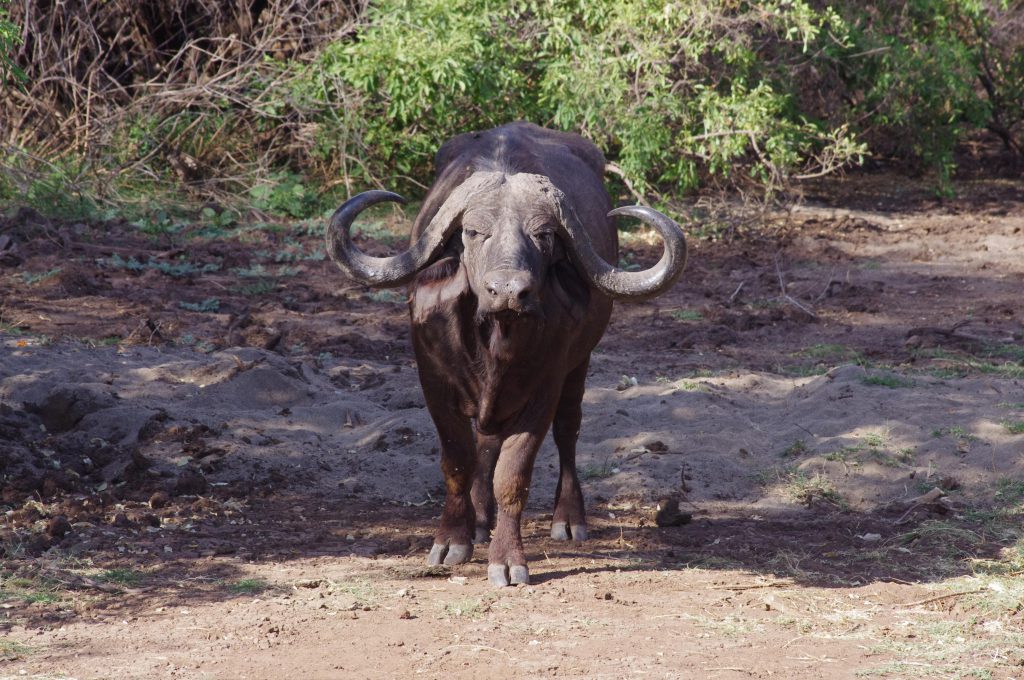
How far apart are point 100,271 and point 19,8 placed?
4.29 m

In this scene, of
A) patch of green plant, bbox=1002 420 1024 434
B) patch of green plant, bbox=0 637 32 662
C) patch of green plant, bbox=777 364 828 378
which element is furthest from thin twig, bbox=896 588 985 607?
patch of green plant, bbox=777 364 828 378

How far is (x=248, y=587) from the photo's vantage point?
18.0 ft

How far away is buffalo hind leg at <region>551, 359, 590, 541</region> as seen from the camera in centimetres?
654

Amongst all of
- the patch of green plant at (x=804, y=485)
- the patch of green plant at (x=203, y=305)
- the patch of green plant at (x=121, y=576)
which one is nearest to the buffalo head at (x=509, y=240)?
the patch of green plant at (x=121, y=576)

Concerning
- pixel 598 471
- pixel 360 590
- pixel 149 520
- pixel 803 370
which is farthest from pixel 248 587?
pixel 803 370

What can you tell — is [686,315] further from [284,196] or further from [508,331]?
[508,331]

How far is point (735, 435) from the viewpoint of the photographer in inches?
313

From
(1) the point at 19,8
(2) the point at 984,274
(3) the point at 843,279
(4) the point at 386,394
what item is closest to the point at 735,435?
(4) the point at 386,394

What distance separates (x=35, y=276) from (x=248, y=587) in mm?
5963

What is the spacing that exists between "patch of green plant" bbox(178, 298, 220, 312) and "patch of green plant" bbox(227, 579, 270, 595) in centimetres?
512

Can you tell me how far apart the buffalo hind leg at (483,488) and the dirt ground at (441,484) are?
0.70 ft

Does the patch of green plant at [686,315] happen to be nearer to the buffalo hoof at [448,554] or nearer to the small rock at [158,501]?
the buffalo hoof at [448,554]

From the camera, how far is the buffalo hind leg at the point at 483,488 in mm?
6291

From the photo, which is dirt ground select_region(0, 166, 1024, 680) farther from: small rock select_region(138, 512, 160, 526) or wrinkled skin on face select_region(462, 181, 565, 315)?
wrinkled skin on face select_region(462, 181, 565, 315)
